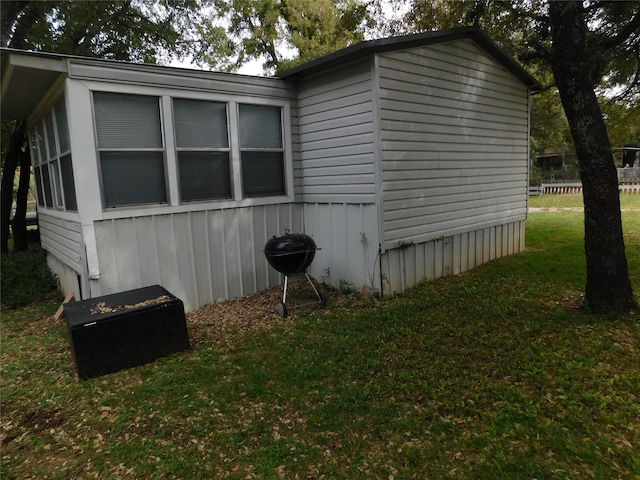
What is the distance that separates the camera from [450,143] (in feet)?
20.8

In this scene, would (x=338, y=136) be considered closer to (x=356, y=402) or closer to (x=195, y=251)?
(x=195, y=251)

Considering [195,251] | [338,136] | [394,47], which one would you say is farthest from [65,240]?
[394,47]

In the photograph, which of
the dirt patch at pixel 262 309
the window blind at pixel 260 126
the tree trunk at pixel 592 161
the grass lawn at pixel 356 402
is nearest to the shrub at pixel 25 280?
the grass lawn at pixel 356 402

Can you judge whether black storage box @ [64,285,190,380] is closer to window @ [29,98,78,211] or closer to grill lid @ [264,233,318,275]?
grill lid @ [264,233,318,275]

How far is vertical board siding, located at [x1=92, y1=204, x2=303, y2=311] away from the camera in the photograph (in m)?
4.92

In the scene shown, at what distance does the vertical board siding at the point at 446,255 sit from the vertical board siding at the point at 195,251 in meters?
1.83

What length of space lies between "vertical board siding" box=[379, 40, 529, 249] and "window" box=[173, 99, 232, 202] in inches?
90.4

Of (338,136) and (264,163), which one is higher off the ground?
(338,136)

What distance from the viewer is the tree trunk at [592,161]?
4.20m

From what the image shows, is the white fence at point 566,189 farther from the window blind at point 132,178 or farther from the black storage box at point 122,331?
the black storage box at point 122,331

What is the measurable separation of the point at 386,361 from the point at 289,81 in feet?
15.0

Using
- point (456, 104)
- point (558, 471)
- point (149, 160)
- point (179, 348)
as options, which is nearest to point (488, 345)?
point (558, 471)

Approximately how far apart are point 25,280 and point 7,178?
4.43 meters

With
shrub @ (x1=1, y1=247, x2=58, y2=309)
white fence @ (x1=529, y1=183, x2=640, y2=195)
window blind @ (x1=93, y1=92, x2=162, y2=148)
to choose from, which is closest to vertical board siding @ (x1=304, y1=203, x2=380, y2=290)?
window blind @ (x1=93, y1=92, x2=162, y2=148)
